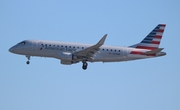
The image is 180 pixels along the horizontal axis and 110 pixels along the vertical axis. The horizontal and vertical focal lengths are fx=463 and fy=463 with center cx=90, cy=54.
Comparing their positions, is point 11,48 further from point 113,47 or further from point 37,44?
point 113,47

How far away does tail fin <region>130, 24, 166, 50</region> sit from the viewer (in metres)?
68.9

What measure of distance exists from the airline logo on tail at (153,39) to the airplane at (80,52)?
4.96 ft

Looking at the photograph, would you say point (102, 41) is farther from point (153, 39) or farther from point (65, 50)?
point (153, 39)

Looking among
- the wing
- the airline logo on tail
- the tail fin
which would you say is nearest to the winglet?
the wing

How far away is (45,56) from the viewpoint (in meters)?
64.8

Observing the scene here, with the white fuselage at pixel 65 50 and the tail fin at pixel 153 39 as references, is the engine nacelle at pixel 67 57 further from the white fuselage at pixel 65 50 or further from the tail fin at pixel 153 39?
the tail fin at pixel 153 39

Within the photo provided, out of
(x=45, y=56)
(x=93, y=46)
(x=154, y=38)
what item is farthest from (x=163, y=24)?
(x=45, y=56)

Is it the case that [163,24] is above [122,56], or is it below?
above

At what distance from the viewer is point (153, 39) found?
69812mm

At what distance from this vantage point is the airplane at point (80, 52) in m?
64.0

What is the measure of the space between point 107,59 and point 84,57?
337 cm

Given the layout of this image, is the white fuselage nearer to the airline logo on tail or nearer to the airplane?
the airplane

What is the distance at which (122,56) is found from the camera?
65.8 metres

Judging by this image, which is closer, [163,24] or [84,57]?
[84,57]
